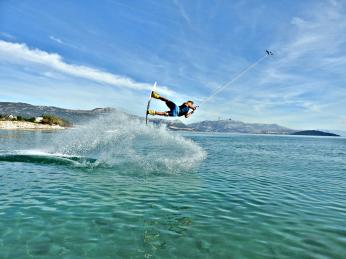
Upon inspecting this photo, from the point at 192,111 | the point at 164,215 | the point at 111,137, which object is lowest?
the point at 164,215

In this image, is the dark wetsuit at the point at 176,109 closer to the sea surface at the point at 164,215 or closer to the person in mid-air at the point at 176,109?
the person in mid-air at the point at 176,109

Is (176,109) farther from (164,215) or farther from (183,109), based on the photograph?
(164,215)

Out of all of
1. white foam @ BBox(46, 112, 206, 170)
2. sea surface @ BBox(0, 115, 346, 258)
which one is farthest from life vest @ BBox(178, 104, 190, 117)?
white foam @ BBox(46, 112, 206, 170)

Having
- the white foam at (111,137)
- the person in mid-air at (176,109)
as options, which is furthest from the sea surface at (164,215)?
the white foam at (111,137)

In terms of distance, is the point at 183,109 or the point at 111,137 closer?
the point at 183,109

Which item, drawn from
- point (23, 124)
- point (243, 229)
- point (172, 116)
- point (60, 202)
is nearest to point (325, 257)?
point (243, 229)

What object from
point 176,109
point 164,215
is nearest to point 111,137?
point 176,109

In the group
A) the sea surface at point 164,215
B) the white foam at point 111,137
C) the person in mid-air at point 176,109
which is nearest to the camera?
the sea surface at point 164,215

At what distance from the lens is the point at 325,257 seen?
1105 centimetres

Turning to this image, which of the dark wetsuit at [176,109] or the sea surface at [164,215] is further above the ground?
the dark wetsuit at [176,109]

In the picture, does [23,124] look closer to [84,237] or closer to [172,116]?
[172,116]

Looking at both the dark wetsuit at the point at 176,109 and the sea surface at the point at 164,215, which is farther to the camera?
the dark wetsuit at the point at 176,109

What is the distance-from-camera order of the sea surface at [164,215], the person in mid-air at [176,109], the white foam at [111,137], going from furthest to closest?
the white foam at [111,137], the person in mid-air at [176,109], the sea surface at [164,215]

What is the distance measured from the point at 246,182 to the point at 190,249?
16446 millimetres
